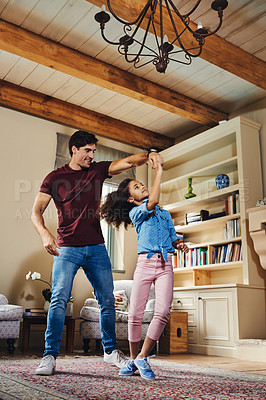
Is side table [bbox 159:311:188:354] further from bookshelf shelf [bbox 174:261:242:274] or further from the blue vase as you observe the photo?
the blue vase

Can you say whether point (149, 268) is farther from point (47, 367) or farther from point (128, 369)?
point (47, 367)

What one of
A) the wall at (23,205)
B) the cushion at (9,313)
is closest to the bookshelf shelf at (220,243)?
the wall at (23,205)

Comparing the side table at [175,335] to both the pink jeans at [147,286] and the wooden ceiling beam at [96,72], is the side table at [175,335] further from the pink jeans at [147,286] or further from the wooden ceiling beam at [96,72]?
the wooden ceiling beam at [96,72]

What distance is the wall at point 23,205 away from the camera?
4.76 meters

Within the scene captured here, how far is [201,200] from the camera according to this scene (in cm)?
510

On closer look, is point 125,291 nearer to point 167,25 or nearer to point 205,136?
point 205,136

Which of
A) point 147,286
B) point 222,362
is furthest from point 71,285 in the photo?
point 222,362

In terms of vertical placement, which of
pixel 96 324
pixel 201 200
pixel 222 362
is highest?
A: pixel 201 200

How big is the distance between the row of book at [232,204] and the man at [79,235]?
252 centimetres

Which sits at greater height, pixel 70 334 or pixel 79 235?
pixel 79 235

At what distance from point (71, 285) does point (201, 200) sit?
306 centimetres

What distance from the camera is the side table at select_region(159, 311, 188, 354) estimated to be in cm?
434

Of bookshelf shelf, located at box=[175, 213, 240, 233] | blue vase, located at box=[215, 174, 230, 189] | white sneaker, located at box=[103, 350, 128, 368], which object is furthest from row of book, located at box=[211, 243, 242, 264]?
white sneaker, located at box=[103, 350, 128, 368]

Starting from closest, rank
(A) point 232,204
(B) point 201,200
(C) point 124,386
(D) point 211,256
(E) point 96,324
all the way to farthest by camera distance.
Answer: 1. (C) point 124,386
2. (E) point 96,324
3. (A) point 232,204
4. (D) point 211,256
5. (B) point 201,200
